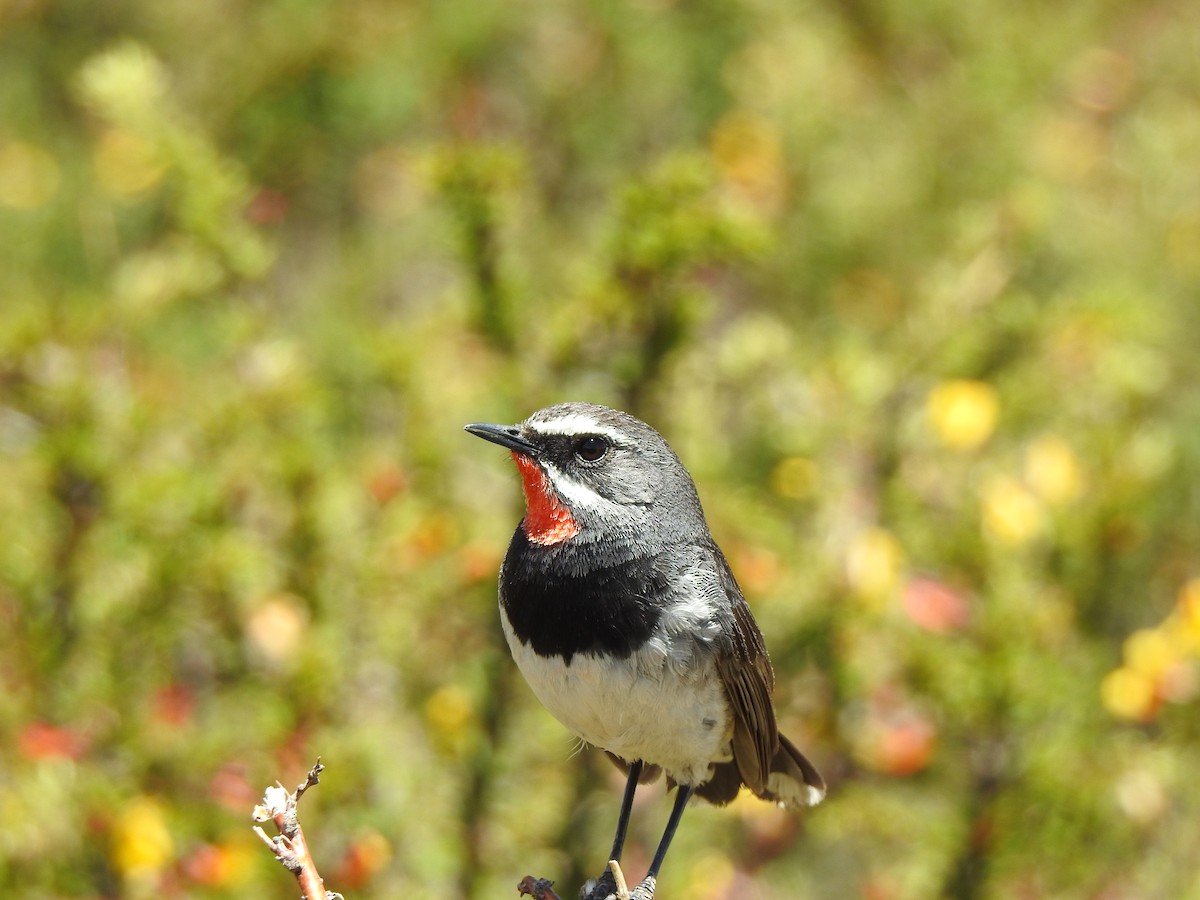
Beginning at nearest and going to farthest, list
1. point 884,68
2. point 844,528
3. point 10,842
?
1. point 10,842
2. point 844,528
3. point 884,68

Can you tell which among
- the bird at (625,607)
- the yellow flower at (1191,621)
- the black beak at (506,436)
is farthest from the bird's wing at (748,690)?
the yellow flower at (1191,621)

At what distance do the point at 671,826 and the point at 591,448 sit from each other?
42.8 inches

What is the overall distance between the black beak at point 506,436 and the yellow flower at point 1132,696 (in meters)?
2.27

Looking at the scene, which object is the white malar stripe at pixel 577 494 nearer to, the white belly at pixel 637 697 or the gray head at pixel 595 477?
the gray head at pixel 595 477

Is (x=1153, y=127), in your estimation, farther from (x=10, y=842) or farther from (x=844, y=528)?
(x=10, y=842)

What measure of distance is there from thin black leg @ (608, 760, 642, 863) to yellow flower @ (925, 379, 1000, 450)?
1.81 meters

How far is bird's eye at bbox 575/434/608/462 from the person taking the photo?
12.1 feet

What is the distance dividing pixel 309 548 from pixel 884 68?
21.1 feet

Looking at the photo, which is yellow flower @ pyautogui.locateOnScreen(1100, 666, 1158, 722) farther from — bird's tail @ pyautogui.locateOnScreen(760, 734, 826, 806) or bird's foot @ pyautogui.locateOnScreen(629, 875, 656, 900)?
bird's foot @ pyautogui.locateOnScreen(629, 875, 656, 900)

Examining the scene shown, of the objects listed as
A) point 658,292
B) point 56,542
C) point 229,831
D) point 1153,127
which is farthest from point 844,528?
point 1153,127

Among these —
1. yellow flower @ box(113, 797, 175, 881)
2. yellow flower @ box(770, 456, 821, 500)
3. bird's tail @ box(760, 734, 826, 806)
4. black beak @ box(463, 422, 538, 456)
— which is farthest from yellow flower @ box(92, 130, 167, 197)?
bird's tail @ box(760, 734, 826, 806)

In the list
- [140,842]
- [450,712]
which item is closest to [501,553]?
[450,712]

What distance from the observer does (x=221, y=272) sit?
476 cm

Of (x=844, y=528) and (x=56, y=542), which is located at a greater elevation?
(x=844, y=528)
